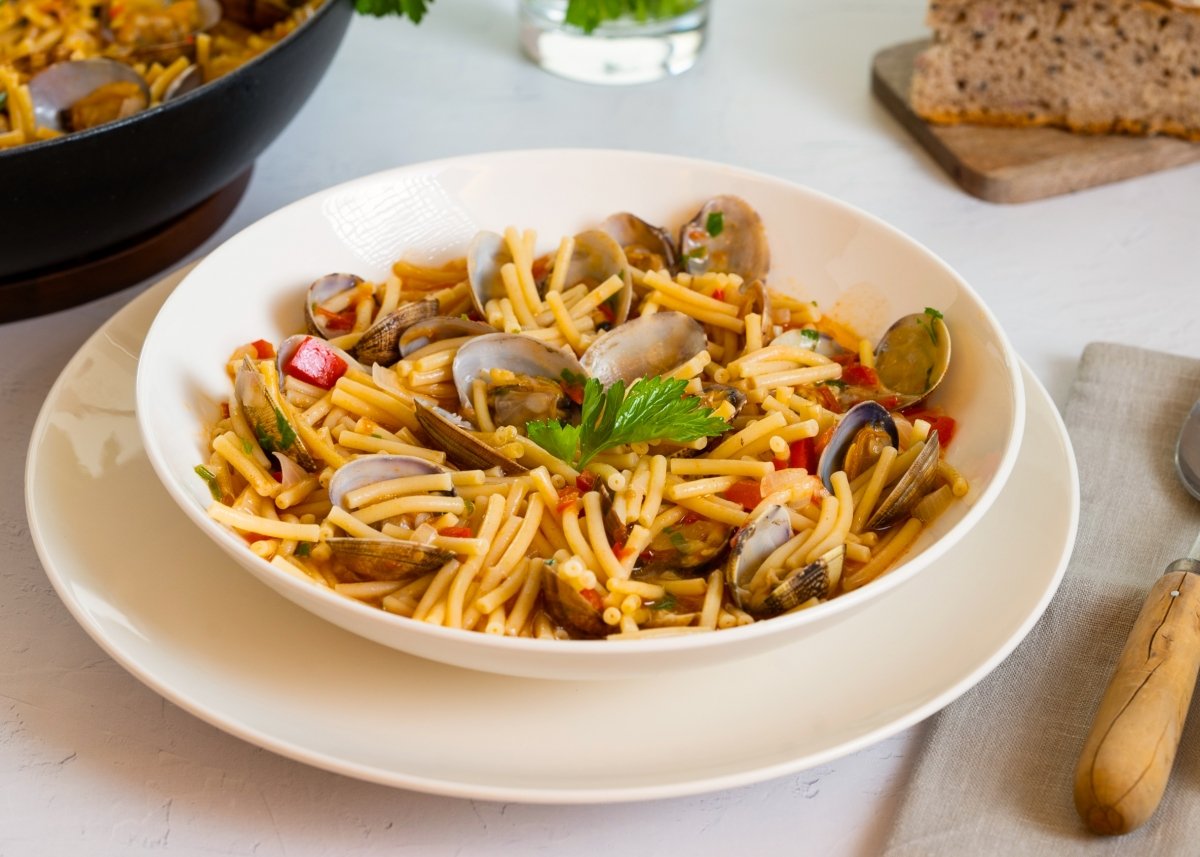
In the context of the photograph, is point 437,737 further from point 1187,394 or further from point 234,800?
point 1187,394

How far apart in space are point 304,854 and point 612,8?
125 inches

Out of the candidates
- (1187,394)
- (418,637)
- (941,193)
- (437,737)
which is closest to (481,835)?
(437,737)

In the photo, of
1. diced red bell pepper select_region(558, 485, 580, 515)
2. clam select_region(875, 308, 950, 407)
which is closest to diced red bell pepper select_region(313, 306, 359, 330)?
diced red bell pepper select_region(558, 485, 580, 515)

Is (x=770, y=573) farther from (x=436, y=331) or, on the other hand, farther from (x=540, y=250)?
(x=540, y=250)

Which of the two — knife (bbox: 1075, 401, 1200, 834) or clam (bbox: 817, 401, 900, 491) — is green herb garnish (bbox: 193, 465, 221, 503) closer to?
clam (bbox: 817, 401, 900, 491)

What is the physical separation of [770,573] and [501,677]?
0.52m

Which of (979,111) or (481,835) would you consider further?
(979,111)

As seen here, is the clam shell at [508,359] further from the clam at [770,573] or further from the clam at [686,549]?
the clam at [770,573]

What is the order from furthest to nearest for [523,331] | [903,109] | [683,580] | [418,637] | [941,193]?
[903,109] → [941,193] → [523,331] → [683,580] → [418,637]

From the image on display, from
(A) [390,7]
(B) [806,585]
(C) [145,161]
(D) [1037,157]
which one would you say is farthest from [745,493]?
(D) [1037,157]

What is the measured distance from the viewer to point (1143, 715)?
205 centimetres

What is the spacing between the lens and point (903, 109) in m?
4.56

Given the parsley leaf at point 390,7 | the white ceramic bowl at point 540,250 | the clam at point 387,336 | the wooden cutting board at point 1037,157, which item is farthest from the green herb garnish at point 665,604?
the wooden cutting board at point 1037,157

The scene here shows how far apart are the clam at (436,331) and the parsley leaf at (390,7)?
4.11ft
